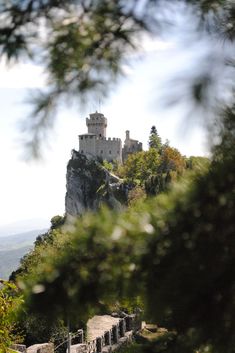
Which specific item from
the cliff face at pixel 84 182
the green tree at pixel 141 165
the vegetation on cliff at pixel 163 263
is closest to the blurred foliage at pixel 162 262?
the vegetation on cliff at pixel 163 263

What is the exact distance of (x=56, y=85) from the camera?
3773 mm

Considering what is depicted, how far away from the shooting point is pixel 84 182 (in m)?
81.9

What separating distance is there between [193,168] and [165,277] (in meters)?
0.65

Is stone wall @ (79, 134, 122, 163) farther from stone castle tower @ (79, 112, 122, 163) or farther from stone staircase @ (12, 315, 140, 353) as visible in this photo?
stone staircase @ (12, 315, 140, 353)

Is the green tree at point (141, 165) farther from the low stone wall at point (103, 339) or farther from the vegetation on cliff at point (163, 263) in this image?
the vegetation on cliff at point (163, 263)

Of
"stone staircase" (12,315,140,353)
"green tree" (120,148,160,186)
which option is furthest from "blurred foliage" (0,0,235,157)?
"green tree" (120,148,160,186)

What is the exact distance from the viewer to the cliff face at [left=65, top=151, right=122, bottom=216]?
3054 inches

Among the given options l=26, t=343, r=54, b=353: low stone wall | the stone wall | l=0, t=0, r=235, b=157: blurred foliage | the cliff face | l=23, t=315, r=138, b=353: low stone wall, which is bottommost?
l=23, t=315, r=138, b=353: low stone wall

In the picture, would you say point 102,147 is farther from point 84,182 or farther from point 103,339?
point 103,339

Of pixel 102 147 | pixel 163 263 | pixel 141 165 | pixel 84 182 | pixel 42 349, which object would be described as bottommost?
pixel 42 349

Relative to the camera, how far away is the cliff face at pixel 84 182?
254ft

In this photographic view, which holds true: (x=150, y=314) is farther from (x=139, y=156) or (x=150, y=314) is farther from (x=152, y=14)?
(x=139, y=156)

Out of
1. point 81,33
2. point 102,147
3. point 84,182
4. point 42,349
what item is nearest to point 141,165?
point 84,182

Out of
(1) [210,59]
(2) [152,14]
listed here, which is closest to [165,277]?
(1) [210,59]
